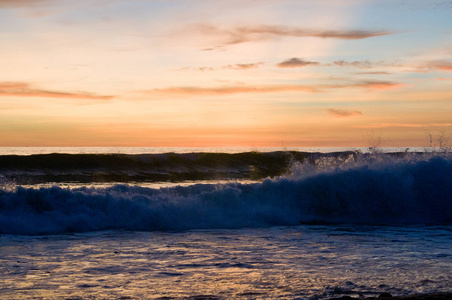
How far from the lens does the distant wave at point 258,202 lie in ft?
44.3

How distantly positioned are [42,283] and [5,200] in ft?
25.6

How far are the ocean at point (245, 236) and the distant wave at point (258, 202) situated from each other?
0.12 ft

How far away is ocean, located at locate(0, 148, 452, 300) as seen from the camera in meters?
6.91

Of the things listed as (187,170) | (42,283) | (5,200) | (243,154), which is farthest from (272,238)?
(243,154)

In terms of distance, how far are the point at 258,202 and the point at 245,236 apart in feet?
13.1

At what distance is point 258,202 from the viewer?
15.6m

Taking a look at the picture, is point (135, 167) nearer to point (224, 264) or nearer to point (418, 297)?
point (224, 264)

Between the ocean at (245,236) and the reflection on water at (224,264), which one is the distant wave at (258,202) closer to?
the ocean at (245,236)

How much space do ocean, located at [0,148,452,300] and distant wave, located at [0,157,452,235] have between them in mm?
37

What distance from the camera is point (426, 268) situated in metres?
7.84

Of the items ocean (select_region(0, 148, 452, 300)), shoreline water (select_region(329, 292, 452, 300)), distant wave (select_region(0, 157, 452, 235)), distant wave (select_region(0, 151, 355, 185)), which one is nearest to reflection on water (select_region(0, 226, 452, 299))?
ocean (select_region(0, 148, 452, 300))

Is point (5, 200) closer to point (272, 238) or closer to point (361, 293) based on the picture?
point (272, 238)

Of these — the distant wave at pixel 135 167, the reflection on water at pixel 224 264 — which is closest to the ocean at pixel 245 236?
the reflection on water at pixel 224 264

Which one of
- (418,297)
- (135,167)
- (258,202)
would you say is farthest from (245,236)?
(135,167)
